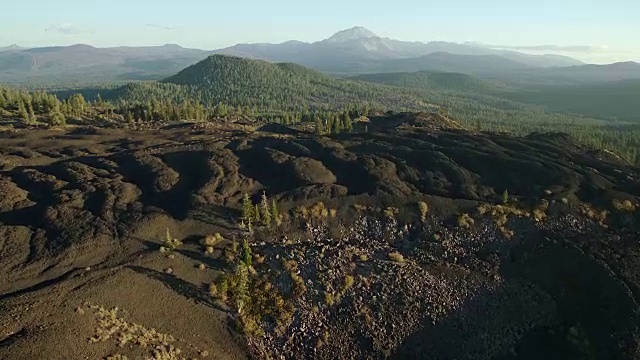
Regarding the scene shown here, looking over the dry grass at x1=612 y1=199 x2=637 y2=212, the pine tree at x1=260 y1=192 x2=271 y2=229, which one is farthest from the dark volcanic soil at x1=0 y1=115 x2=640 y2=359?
the pine tree at x1=260 y1=192 x2=271 y2=229

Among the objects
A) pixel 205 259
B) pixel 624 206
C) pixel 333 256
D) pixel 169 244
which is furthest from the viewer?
pixel 624 206

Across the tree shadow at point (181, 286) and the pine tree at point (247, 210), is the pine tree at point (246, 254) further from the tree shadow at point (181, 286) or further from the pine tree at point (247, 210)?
the pine tree at point (247, 210)

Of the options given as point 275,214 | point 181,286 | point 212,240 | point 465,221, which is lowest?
point 181,286

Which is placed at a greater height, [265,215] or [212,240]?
[265,215]

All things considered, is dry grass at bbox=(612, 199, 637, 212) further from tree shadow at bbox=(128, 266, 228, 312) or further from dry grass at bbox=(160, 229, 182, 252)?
dry grass at bbox=(160, 229, 182, 252)

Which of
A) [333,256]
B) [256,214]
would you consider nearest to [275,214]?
[256,214]

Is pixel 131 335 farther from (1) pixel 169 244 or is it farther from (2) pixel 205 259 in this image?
(1) pixel 169 244

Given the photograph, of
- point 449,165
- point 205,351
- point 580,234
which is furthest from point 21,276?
point 580,234
